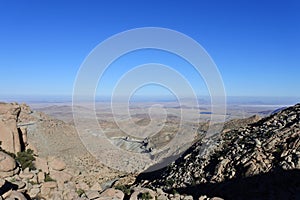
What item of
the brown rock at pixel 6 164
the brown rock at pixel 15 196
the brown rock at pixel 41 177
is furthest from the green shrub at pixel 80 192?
the brown rock at pixel 15 196

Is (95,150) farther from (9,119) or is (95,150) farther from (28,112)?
(9,119)

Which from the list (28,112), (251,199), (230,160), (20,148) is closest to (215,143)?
(230,160)

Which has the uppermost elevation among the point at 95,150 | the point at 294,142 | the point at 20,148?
the point at 294,142

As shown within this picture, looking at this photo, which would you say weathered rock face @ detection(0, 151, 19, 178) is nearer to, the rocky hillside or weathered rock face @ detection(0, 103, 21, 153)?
weathered rock face @ detection(0, 103, 21, 153)

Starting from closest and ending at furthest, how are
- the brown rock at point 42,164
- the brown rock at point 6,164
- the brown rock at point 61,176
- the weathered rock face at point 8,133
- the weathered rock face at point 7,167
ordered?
the weathered rock face at point 7,167 < the brown rock at point 6,164 < the brown rock at point 61,176 < the brown rock at point 42,164 < the weathered rock face at point 8,133

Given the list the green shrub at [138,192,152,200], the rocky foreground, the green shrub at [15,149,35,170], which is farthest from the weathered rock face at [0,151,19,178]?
the green shrub at [138,192,152,200]

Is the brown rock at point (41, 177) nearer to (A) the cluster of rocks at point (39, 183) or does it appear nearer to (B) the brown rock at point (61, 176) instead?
(A) the cluster of rocks at point (39, 183)

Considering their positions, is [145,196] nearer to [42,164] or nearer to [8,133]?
[42,164]

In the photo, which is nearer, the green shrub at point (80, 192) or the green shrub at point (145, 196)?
the green shrub at point (145, 196)
